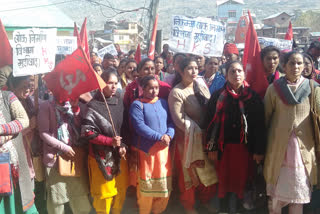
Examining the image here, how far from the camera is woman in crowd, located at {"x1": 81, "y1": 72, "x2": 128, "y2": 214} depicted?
308 centimetres

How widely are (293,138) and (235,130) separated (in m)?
0.57

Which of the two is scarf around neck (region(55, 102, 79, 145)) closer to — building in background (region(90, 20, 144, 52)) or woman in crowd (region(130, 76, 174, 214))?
woman in crowd (region(130, 76, 174, 214))

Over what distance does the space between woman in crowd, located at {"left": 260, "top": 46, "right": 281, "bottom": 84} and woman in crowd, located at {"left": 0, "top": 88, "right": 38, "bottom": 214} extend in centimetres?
279

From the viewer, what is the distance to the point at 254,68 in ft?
12.7

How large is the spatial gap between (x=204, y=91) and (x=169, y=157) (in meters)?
0.87

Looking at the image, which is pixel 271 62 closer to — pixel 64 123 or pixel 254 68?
pixel 254 68

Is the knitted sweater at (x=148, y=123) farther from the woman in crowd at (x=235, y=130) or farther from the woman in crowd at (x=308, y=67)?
the woman in crowd at (x=308, y=67)

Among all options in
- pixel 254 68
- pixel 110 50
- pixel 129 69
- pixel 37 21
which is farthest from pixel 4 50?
pixel 37 21

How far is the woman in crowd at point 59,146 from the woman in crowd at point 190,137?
107 cm

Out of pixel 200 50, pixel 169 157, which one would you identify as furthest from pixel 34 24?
pixel 169 157

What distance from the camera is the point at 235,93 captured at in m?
3.31

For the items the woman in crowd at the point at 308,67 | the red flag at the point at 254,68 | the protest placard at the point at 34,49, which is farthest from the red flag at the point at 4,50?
the woman in crowd at the point at 308,67

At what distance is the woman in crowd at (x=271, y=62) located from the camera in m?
3.83

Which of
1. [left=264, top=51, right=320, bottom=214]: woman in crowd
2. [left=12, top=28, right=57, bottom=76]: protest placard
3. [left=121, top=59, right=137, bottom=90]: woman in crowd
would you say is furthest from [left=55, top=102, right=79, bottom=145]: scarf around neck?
[left=264, top=51, right=320, bottom=214]: woman in crowd
